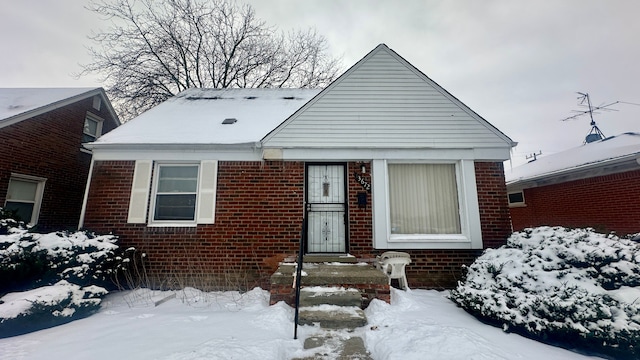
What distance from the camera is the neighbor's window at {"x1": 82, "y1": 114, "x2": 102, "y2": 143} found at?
9728 millimetres

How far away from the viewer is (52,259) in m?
4.48

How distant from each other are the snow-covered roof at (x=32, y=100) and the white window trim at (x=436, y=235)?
32.6 ft

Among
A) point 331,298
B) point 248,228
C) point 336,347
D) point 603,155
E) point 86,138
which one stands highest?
point 86,138

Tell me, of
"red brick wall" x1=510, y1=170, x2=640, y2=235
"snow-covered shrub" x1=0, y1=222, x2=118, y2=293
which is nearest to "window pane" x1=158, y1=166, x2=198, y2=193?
"snow-covered shrub" x1=0, y1=222, x2=118, y2=293

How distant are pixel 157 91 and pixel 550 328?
17.7 m

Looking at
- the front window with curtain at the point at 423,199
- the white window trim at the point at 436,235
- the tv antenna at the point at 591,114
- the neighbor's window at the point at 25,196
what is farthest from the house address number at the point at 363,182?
the tv antenna at the point at 591,114

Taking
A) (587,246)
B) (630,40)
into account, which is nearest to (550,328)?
(587,246)

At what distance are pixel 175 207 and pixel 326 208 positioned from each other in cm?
354

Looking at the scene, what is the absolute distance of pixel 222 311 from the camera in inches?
165

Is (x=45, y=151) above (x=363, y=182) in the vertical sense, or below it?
above

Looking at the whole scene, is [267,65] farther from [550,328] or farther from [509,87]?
[550,328]

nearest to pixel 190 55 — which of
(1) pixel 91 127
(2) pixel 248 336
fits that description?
(1) pixel 91 127

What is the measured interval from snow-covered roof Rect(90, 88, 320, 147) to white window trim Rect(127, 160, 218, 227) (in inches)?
23.7

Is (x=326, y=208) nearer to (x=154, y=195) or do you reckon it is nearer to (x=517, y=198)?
(x=154, y=195)
